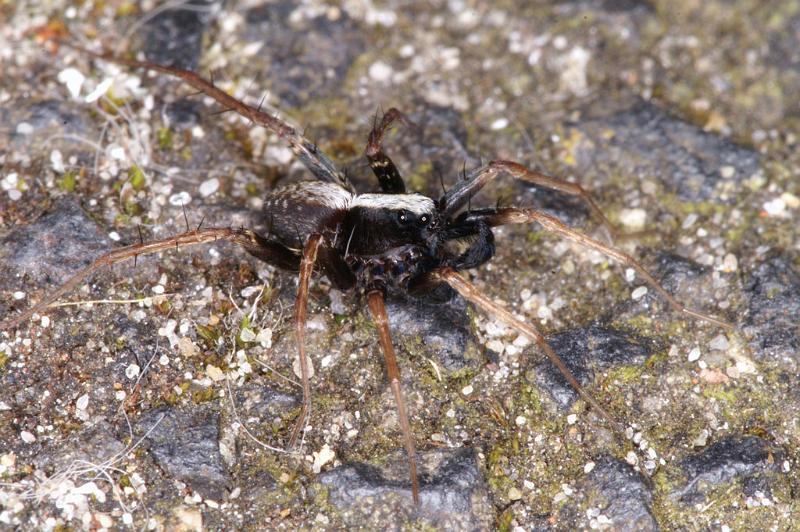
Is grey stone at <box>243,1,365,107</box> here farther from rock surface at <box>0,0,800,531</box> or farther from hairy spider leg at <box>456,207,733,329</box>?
hairy spider leg at <box>456,207,733,329</box>

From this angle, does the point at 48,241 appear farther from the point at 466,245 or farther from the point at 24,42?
the point at 466,245

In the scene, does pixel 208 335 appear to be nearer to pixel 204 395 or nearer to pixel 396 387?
pixel 204 395

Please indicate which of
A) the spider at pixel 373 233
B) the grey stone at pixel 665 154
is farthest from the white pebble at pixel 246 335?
the grey stone at pixel 665 154

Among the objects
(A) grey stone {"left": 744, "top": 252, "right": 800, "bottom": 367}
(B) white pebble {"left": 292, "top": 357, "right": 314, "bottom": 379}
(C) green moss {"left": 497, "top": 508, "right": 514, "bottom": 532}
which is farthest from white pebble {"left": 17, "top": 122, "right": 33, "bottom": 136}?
(A) grey stone {"left": 744, "top": 252, "right": 800, "bottom": 367}

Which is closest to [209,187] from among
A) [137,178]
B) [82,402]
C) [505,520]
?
[137,178]

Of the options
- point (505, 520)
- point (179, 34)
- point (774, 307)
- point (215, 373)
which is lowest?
point (505, 520)
